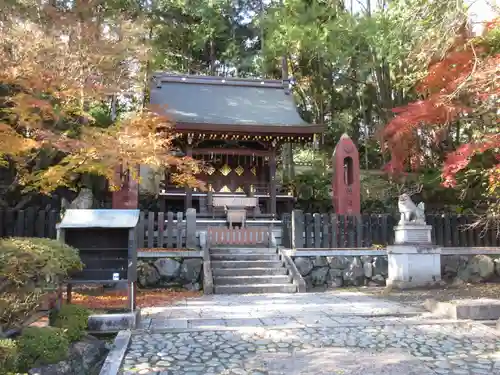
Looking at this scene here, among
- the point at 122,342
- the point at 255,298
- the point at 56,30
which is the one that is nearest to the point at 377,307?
the point at 255,298

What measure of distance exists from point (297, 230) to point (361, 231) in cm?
170

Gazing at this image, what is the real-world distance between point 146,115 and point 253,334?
773 centimetres

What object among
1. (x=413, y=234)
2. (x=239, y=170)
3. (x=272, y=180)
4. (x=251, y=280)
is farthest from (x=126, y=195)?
(x=413, y=234)

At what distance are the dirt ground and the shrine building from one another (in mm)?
6891

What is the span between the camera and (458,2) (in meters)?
6.53

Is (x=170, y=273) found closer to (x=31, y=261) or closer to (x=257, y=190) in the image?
(x=31, y=261)

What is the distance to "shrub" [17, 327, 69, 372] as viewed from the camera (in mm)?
4047

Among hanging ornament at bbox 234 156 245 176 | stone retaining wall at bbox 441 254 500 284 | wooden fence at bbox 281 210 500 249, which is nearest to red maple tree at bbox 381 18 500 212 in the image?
wooden fence at bbox 281 210 500 249

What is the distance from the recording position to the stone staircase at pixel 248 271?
9.09 metres

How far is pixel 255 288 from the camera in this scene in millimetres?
9031

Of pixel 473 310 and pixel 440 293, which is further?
pixel 440 293

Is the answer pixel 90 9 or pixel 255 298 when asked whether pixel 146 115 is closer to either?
pixel 90 9

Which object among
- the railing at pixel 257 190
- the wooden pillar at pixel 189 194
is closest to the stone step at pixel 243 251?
the wooden pillar at pixel 189 194

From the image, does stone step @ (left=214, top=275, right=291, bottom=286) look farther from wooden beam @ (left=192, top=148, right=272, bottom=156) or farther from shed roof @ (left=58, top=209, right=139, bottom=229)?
wooden beam @ (left=192, top=148, right=272, bottom=156)
